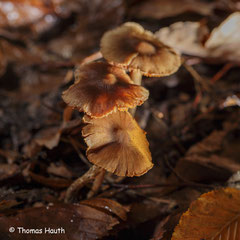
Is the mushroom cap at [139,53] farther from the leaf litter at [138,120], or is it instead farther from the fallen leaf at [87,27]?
the fallen leaf at [87,27]

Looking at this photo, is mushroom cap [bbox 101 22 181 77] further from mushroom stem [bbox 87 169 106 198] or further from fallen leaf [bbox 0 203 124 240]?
fallen leaf [bbox 0 203 124 240]

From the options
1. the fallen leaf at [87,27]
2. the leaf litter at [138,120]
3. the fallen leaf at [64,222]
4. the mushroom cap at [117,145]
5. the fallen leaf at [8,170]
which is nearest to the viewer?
the mushroom cap at [117,145]

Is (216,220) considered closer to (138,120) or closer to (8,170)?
(138,120)

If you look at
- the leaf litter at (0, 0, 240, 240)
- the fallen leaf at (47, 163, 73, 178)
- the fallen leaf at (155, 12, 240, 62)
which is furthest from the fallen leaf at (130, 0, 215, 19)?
the fallen leaf at (47, 163, 73, 178)

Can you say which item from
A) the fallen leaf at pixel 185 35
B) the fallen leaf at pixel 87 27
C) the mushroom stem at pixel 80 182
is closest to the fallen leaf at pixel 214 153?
the mushroom stem at pixel 80 182

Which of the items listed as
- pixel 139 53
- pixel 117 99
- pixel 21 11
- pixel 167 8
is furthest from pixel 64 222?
pixel 21 11

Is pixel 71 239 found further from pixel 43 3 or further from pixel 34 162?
pixel 43 3

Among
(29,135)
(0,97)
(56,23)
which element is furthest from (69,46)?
(29,135)
